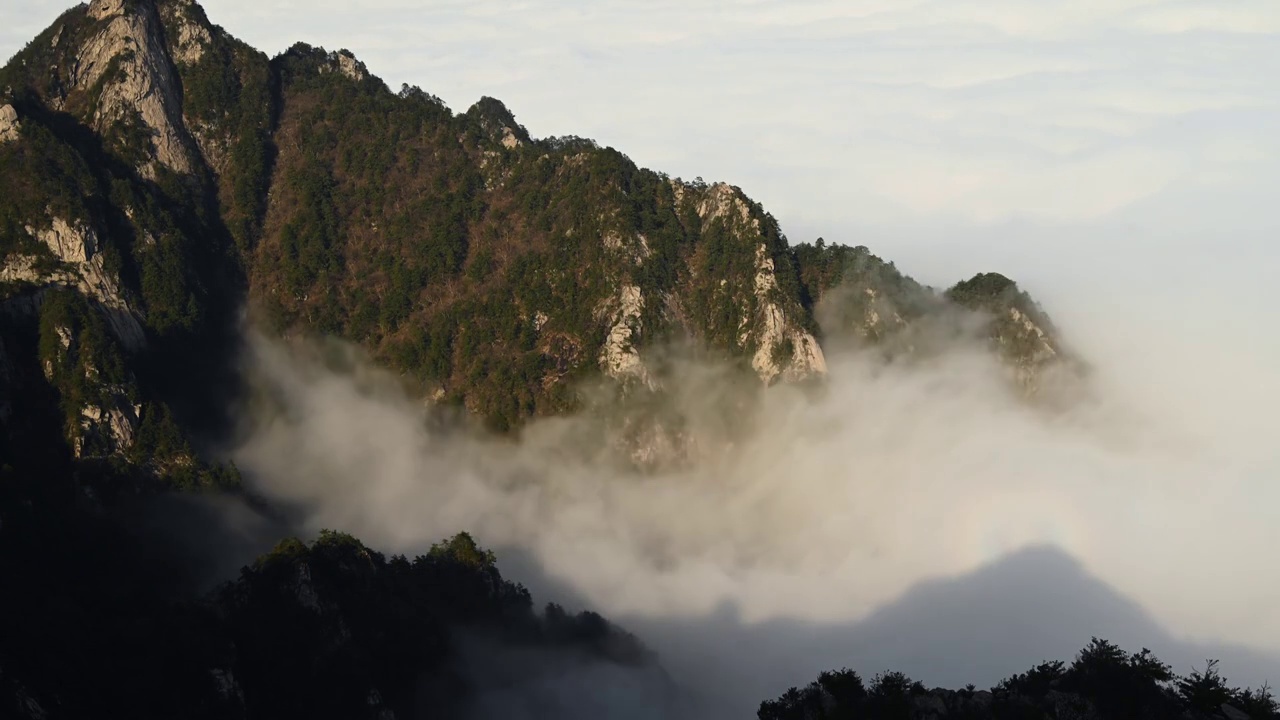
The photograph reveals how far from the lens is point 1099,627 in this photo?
17500 cm

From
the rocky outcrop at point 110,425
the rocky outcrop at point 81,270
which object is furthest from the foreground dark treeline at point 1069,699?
the rocky outcrop at point 81,270

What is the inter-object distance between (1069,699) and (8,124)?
155266 millimetres

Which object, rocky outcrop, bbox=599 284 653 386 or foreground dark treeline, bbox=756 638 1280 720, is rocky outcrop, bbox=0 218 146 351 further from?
foreground dark treeline, bbox=756 638 1280 720

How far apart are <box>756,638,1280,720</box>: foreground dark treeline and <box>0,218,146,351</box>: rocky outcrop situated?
366 feet

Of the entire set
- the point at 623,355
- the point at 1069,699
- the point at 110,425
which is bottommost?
the point at 1069,699

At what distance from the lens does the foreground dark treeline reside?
281ft

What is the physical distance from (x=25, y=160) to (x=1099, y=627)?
489 ft

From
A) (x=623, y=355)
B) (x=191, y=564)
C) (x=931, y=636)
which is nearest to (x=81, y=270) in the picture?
(x=191, y=564)

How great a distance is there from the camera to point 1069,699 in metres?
87.8

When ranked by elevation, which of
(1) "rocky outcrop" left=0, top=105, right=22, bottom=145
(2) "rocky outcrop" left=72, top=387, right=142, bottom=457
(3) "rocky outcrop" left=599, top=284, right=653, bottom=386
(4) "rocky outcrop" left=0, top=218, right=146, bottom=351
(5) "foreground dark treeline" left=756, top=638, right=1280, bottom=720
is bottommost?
(5) "foreground dark treeline" left=756, top=638, right=1280, bottom=720

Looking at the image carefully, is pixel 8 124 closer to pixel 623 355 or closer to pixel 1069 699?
pixel 623 355

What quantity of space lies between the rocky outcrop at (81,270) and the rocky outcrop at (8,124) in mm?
16800

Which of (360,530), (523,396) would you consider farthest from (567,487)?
(360,530)

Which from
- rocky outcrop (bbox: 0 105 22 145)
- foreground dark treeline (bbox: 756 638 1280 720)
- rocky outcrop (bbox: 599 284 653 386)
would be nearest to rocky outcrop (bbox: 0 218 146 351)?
rocky outcrop (bbox: 0 105 22 145)
